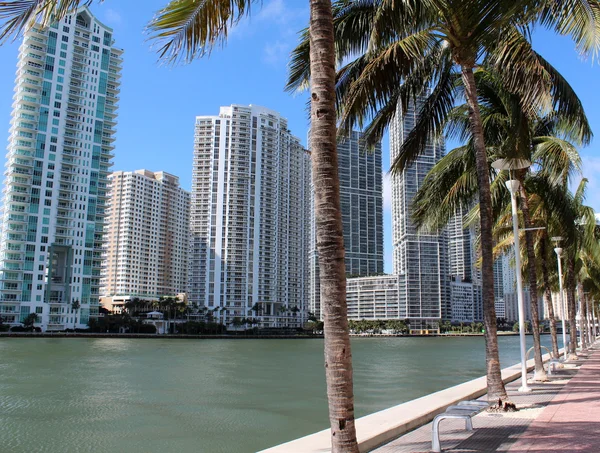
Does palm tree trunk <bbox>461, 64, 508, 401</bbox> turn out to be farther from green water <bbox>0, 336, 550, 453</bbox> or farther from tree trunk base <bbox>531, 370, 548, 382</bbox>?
green water <bbox>0, 336, 550, 453</bbox>

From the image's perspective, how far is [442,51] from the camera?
11008 mm

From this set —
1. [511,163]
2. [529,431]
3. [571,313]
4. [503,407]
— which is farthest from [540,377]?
[571,313]

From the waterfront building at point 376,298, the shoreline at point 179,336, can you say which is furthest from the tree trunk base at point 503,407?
the waterfront building at point 376,298

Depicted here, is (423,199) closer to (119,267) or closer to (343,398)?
(343,398)

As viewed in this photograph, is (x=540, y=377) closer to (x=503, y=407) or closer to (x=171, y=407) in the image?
(x=503, y=407)

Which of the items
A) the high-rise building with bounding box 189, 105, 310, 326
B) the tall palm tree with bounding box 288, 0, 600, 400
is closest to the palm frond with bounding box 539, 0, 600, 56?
the tall palm tree with bounding box 288, 0, 600, 400

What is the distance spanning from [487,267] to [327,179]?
248 inches

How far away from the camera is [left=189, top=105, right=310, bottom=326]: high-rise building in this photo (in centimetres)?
14575

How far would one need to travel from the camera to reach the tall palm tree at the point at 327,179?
5113 mm

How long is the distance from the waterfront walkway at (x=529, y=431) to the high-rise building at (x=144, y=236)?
161 m

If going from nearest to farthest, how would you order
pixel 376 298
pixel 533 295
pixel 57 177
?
pixel 533 295 < pixel 57 177 < pixel 376 298

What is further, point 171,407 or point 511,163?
point 171,407

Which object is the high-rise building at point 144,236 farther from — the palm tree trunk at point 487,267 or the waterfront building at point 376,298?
the palm tree trunk at point 487,267

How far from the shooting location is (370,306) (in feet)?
602
